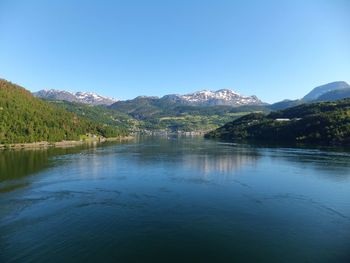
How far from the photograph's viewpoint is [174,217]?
113ft

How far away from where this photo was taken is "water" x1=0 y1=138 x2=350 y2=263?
85.9 feet

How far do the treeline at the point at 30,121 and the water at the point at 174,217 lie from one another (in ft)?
251

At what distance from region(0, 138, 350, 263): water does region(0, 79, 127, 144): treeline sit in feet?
251

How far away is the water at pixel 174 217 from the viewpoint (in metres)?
26.2

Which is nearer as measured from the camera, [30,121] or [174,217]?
[174,217]

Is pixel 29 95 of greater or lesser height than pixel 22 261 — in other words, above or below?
above

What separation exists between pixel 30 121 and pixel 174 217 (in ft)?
431

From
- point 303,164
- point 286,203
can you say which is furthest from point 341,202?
point 303,164

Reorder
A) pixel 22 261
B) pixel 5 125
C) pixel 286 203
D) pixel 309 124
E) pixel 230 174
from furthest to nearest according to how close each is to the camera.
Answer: pixel 309 124 < pixel 5 125 < pixel 230 174 < pixel 286 203 < pixel 22 261

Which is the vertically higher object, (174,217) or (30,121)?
(30,121)

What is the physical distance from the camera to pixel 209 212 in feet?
120

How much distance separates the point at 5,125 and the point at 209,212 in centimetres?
12140

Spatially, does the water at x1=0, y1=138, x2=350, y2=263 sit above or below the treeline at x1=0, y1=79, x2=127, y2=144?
below

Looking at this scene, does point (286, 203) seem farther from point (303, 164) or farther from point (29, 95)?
point (29, 95)
